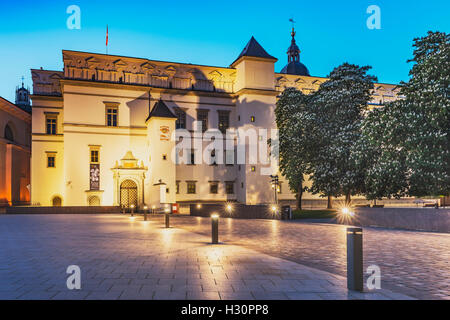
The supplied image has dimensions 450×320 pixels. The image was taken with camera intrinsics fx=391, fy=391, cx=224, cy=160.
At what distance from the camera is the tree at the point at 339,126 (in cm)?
2728

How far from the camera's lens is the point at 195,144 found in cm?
4619

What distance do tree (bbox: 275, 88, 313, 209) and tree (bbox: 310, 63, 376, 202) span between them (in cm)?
91

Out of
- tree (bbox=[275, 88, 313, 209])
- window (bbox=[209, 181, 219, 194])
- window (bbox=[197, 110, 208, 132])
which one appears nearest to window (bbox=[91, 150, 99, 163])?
window (bbox=[197, 110, 208, 132])

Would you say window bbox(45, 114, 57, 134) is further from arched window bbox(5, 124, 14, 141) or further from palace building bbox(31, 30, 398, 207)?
arched window bbox(5, 124, 14, 141)

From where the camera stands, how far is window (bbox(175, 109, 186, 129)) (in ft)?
151

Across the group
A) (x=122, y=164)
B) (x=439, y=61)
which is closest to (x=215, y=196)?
(x=122, y=164)

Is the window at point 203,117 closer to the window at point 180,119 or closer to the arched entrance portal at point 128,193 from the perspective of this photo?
the window at point 180,119

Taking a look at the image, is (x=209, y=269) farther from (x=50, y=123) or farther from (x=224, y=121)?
(x=50, y=123)

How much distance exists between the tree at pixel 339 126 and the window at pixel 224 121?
17.9m

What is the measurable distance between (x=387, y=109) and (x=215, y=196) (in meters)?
27.0

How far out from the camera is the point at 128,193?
141 ft

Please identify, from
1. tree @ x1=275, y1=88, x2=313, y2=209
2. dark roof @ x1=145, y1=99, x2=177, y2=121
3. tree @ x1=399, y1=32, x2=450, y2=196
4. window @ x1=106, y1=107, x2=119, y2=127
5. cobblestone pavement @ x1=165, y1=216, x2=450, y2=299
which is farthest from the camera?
window @ x1=106, y1=107, x2=119, y2=127

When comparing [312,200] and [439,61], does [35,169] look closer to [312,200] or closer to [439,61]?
[312,200]

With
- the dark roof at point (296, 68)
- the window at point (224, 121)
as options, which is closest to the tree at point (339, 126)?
the window at point (224, 121)
